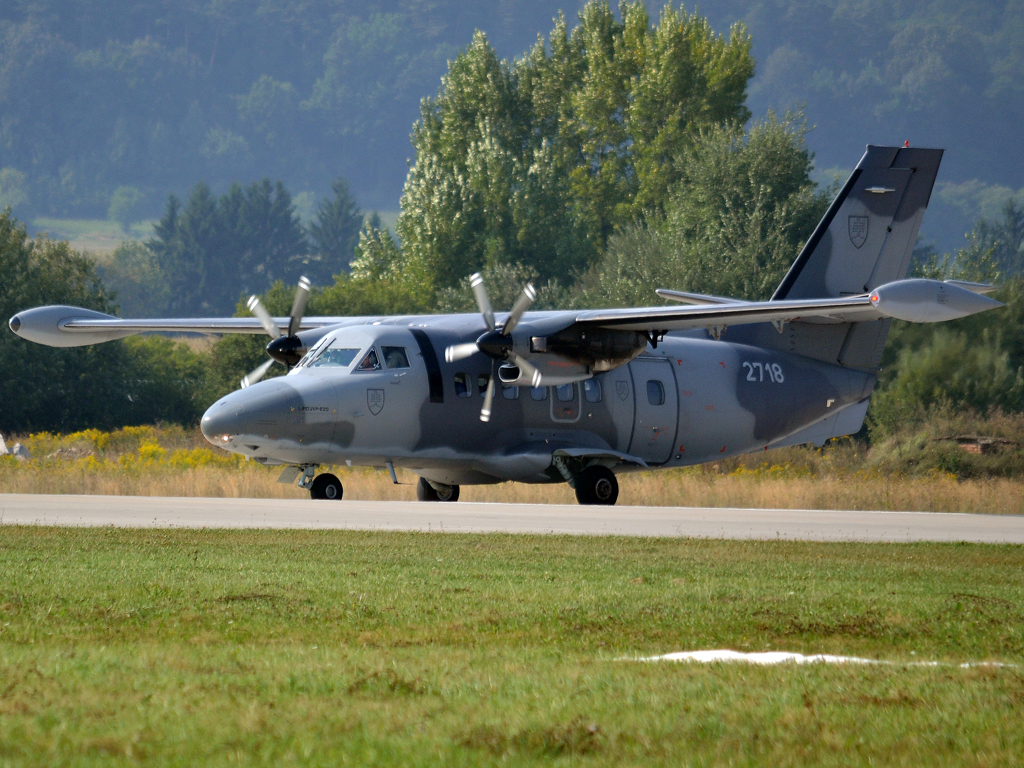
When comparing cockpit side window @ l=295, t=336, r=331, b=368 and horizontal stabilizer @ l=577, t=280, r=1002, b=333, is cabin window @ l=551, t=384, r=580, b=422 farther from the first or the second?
cockpit side window @ l=295, t=336, r=331, b=368

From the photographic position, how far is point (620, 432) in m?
26.2

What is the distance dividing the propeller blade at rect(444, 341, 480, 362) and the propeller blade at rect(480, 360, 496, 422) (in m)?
0.67

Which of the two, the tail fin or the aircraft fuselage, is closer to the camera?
the aircraft fuselage

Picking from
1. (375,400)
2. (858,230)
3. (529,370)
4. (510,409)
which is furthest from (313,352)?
(858,230)

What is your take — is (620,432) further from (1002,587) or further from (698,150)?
(698,150)

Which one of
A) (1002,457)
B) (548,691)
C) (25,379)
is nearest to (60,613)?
(548,691)

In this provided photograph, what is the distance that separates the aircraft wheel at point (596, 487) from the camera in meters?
25.2

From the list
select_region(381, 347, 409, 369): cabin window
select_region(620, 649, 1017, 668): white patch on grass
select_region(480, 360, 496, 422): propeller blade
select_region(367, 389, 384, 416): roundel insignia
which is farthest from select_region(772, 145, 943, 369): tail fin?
select_region(620, 649, 1017, 668): white patch on grass

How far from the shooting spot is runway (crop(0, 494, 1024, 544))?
17125mm

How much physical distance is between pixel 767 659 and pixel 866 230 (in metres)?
22.6

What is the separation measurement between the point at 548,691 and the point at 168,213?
201m

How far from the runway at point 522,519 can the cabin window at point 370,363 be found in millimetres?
2745

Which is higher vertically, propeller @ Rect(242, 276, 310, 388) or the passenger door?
propeller @ Rect(242, 276, 310, 388)

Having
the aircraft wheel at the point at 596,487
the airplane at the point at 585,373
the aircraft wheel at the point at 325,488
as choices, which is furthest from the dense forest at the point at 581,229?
the aircraft wheel at the point at 325,488
